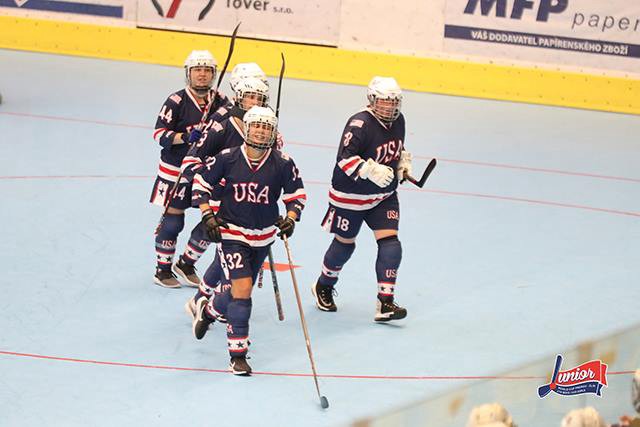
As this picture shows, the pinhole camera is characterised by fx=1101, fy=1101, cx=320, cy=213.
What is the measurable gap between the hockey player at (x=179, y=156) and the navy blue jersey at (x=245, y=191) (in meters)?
1.23

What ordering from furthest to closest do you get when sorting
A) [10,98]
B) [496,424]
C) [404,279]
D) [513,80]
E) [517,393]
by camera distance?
[513,80] < [10,98] < [404,279] < [517,393] < [496,424]

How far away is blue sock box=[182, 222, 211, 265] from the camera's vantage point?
7.97 meters

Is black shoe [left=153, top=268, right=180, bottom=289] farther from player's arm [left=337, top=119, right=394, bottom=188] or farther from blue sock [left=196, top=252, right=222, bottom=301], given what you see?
player's arm [left=337, top=119, right=394, bottom=188]

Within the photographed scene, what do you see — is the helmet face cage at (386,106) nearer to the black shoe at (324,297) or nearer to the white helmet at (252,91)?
the white helmet at (252,91)

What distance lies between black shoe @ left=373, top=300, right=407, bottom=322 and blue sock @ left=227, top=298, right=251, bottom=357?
1265 millimetres

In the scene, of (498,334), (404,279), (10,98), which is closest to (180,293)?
(404,279)

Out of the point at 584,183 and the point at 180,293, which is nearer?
the point at 180,293

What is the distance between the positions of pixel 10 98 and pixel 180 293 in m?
6.48

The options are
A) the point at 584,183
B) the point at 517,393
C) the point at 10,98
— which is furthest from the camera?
the point at 10,98

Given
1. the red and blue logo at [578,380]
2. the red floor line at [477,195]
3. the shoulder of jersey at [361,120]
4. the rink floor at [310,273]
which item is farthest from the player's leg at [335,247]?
the red and blue logo at [578,380]

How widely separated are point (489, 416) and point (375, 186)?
4.24 metres

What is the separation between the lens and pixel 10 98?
44.1ft

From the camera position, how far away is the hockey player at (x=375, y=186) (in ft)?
24.3

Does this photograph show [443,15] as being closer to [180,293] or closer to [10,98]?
[10,98]
